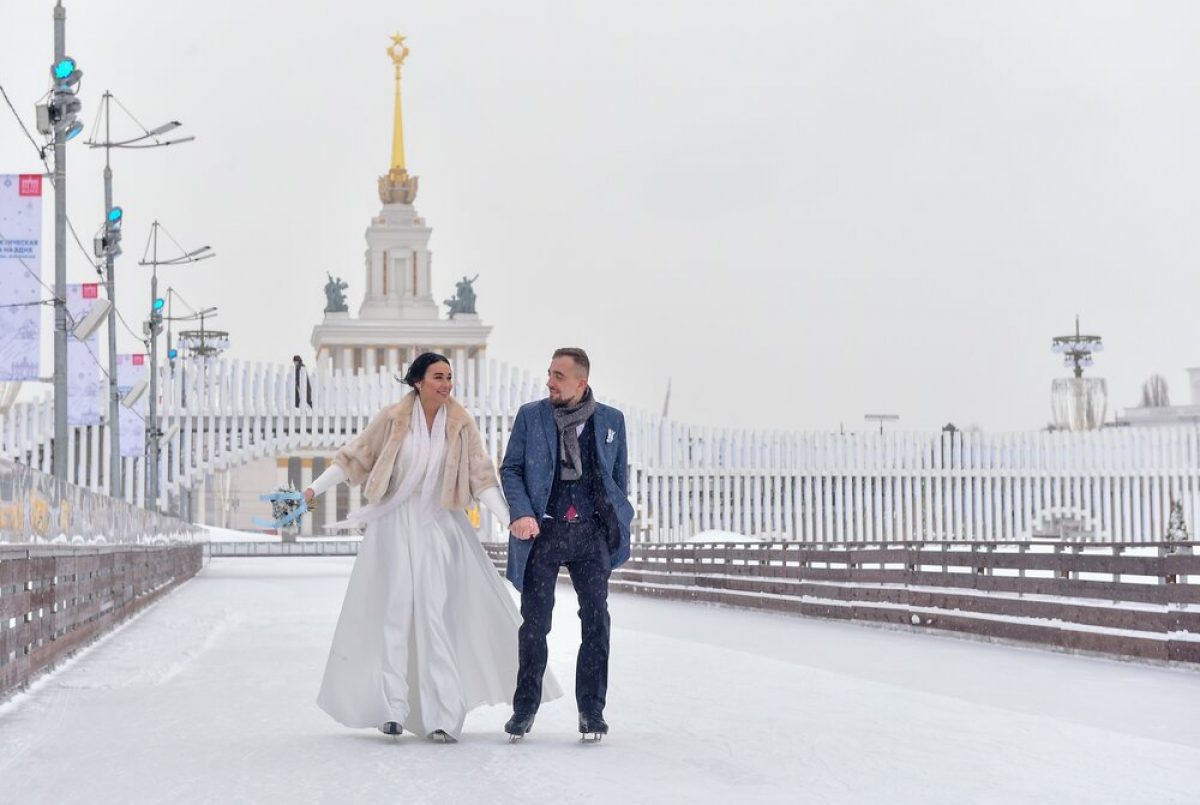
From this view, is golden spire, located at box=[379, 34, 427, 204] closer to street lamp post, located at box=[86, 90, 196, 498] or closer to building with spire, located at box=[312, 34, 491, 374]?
building with spire, located at box=[312, 34, 491, 374]

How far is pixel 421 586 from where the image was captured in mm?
9172

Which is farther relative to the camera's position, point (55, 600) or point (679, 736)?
point (55, 600)

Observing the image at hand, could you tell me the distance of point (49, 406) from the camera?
Result: 6450 cm

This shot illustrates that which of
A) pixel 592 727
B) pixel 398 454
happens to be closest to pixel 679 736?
pixel 592 727

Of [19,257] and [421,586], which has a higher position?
[19,257]

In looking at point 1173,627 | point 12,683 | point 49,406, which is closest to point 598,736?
point 12,683

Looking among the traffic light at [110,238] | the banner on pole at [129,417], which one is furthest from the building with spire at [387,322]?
the traffic light at [110,238]

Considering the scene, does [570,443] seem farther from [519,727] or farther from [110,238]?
[110,238]

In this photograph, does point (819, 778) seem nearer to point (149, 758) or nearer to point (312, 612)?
point (149, 758)

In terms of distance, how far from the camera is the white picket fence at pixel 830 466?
225 ft

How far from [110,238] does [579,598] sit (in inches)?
971

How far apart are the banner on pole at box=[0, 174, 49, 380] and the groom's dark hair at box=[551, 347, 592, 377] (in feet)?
45.7

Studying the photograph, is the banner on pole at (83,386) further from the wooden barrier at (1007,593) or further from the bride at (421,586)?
the bride at (421,586)

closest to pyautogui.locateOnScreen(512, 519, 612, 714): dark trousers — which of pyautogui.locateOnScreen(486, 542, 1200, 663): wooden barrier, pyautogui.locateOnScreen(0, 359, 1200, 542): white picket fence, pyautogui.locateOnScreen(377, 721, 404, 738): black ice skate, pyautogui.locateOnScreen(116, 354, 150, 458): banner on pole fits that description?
pyautogui.locateOnScreen(377, 721, 404, 738): black ice skate
